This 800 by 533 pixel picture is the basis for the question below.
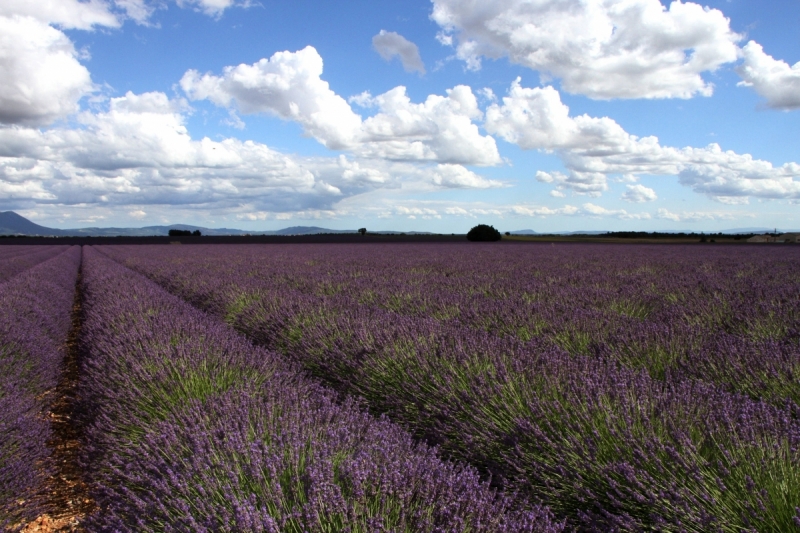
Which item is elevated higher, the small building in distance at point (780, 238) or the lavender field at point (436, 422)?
the small building in distance at point (780, 238)

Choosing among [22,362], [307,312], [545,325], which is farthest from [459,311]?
[22,362]

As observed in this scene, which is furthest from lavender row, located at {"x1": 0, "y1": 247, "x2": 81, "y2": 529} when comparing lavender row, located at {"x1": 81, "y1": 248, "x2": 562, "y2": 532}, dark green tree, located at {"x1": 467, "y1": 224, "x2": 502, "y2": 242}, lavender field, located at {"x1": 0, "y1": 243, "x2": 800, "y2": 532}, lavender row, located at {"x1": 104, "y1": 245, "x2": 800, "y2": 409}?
dark green tree, located at {"x1": 467, "y1": 224, "x2": 502, "y2": 242}

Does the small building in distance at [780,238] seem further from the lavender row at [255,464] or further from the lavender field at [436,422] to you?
the lavender row at [255,464]

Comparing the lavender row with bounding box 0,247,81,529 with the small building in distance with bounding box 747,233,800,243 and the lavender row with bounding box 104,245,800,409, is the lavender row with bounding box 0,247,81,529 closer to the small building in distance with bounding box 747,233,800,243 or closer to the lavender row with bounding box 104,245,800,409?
the lavender row with bounding box 104,245,800,409

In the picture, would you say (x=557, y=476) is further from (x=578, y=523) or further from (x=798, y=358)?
(x=798, y=358)

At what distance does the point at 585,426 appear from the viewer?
2.07 metres

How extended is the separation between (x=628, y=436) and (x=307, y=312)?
11.2 feet

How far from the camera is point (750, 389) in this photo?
2662mm

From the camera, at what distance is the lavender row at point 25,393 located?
89.8 inches

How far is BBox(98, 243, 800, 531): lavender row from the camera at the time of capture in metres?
1.56

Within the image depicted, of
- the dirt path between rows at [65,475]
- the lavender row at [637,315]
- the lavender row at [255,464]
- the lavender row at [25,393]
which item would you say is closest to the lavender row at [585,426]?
the lavender row at [255,464]

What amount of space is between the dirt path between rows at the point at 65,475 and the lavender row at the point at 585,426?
1525 millimetres

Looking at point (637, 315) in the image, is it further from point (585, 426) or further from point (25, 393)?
point (25, 393)

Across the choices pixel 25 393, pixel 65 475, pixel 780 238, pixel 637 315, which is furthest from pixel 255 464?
pixel 780 238
